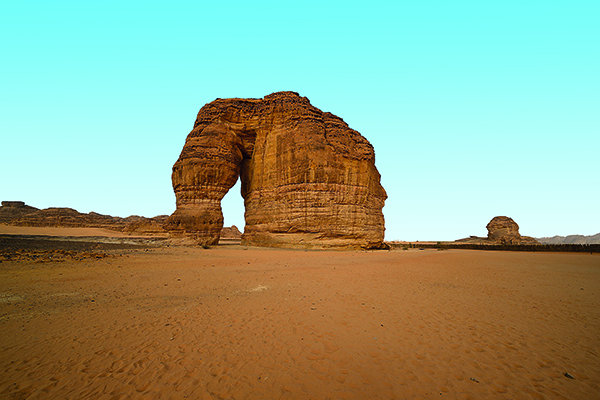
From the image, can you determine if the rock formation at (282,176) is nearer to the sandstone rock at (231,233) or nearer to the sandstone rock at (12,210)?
the sandstone rock at (231,233)

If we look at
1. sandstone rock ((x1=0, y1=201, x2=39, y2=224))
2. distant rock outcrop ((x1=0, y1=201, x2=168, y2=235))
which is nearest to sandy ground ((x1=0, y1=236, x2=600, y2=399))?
distant rock outcrop ((x1=0, y1=201, x2=168, y2=235))

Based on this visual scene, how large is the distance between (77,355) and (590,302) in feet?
38.0

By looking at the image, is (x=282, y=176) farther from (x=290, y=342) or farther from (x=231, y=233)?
(x=231, y=233)

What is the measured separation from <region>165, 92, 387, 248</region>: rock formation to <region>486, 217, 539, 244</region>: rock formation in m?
36.9

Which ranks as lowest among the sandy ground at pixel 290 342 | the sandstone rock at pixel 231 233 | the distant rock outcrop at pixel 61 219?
the sandy ground at pixel 290 342

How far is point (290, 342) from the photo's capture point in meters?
4.20

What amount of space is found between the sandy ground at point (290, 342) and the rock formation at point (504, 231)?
5206 centimetres

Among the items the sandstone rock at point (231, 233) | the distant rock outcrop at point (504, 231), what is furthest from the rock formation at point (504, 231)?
the sandstone rock at point (231, 233)

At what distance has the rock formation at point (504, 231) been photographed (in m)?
49.4

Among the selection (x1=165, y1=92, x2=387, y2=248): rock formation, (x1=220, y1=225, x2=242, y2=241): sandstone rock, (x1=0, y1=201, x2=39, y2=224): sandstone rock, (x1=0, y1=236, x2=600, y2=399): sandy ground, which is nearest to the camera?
(x1=0, y1=236, x2=600, y2=399): sandy ground

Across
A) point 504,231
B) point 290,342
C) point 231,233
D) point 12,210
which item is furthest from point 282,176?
point 12,210

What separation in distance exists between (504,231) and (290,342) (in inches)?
2450

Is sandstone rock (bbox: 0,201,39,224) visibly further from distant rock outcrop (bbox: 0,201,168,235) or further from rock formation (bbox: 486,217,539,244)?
rock formation (bbox: 486,217,539,244)

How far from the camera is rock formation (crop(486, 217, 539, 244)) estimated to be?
4940 cm
